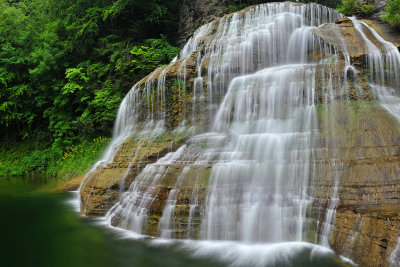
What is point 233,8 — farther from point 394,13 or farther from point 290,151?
point 290,151

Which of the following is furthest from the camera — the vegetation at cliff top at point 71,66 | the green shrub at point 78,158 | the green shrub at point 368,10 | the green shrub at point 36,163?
the green shrub at point 36,163

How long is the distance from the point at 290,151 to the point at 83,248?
175 inches

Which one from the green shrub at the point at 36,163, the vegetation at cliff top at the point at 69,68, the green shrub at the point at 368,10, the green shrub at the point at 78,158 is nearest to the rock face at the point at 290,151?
the green shrub at the point at 368,10

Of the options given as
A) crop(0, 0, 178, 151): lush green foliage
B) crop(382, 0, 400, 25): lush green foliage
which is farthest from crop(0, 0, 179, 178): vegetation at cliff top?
crop(382, 0, 400, 25): lush green foliage

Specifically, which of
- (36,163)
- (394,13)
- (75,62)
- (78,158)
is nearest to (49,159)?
(36,163)

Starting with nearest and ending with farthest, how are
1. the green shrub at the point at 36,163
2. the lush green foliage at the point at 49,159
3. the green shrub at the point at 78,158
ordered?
the green shrub at the point at 78,158 < the lush green foliage at the point at 49,159 < the green shrub at the point at 36,163

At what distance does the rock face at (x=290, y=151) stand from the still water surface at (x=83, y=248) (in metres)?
0.43

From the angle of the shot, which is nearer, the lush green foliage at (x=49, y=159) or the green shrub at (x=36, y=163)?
the lush green foliage at (x=49, y=159)

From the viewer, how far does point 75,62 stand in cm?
1819

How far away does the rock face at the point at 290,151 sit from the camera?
14.9 ft

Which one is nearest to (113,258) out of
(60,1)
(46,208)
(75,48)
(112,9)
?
(46,208)

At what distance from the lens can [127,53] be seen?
49.8 feet

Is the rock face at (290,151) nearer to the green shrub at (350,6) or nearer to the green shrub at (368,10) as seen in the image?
the green shrub at (368,10)

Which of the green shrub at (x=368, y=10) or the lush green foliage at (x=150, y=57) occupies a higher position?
the green shrub at (x=368, y=10)
